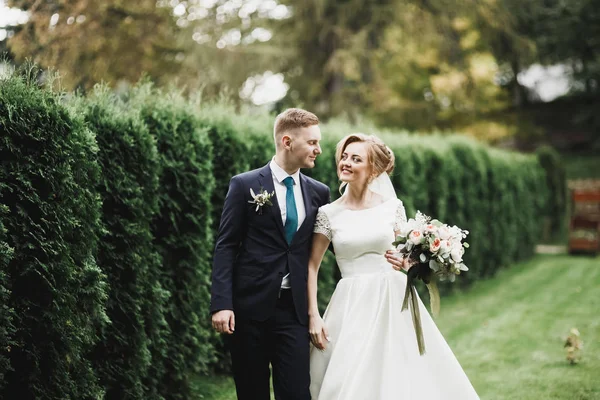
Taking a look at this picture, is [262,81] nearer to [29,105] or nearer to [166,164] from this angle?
[166,164]

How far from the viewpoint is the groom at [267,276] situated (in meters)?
3.83

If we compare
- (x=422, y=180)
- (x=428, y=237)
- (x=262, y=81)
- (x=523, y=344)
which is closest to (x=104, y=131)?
(x=428, y=237)

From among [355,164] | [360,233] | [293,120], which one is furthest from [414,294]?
[293,120]

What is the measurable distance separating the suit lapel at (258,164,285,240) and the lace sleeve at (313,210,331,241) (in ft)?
1.07

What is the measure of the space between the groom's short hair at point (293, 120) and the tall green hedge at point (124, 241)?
1634 mm

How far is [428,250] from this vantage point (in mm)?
3992


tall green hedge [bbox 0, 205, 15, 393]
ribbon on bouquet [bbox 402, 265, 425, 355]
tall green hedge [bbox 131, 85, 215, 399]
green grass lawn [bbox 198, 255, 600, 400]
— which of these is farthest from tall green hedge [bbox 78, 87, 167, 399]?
ribbon on bouquet [bbox 402, 265, 425, 355]

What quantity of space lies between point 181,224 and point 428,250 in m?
2.68

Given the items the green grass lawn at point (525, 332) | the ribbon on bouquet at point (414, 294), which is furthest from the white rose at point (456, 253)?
the green grass lawn at point (525, 332)

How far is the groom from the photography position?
3834 mm

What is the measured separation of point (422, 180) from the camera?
1095 centimetres

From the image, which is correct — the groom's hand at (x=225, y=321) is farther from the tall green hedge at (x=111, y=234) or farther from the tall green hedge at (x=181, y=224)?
the tall green hedge at (x=181, y=224)

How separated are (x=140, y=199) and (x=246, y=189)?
1549 millimetres

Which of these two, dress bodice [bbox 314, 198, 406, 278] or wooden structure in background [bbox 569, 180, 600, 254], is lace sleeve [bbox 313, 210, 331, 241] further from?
wooden structure in background [bbox 569, 180, 600, 254]
